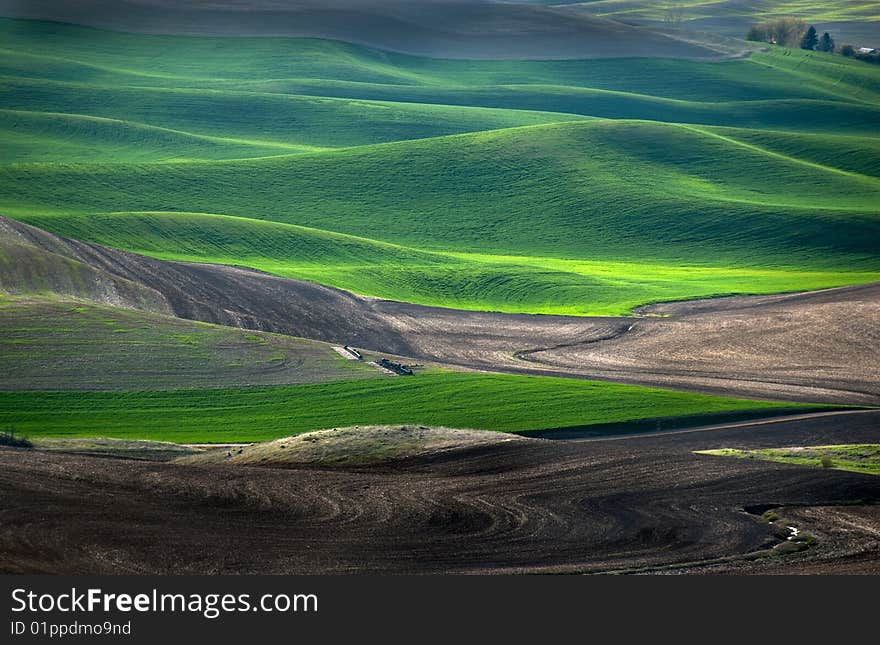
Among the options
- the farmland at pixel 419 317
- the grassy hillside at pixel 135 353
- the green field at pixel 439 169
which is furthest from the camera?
the green field at pixel 439 169

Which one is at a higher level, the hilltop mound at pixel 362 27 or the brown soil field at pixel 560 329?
the hilltop mound at pixel 362 27

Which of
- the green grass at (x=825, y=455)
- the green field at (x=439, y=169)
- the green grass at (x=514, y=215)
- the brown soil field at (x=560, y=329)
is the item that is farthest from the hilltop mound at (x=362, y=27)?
the green grass at (x=825, y=455)

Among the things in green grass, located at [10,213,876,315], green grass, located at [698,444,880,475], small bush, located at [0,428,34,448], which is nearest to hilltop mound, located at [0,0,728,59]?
green grass, located at [10,213,876,315]

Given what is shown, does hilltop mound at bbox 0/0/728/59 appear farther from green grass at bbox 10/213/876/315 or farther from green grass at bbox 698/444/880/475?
green grass at bbox 698/444/880/475

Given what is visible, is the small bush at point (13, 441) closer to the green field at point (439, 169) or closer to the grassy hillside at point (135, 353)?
the grassy hillside at point (135, 353)

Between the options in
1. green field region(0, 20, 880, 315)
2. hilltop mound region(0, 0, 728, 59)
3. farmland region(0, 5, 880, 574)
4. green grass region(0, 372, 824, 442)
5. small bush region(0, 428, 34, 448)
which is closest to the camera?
farmland region(0, 5, 880, 574)

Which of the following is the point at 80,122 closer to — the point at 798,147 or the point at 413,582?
the point at 798,147

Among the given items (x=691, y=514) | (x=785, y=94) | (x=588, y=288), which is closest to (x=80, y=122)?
(x=588, y=288)
